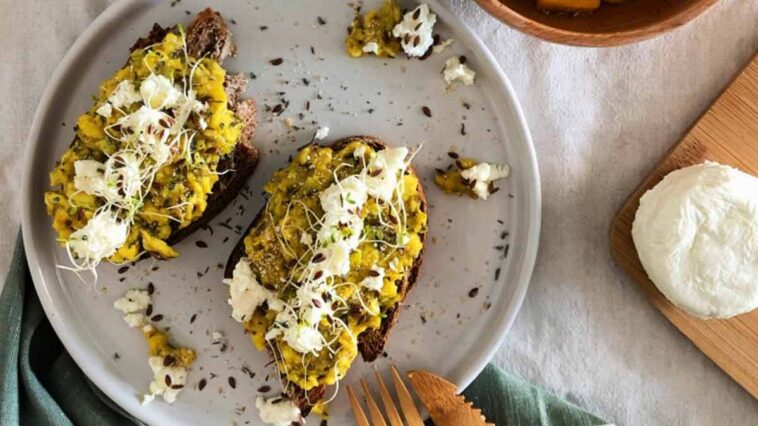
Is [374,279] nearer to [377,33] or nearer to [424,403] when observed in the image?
[424,403]

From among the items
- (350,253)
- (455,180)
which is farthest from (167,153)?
(455,180)

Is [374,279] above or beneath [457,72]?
beneath

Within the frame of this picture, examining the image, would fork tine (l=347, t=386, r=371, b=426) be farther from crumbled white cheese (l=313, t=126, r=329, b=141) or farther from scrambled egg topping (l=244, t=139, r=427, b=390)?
crumbled white cheese (l=313, t=126, r=329, b=141)

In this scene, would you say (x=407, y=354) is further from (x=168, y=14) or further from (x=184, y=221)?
(x=168, y=14)

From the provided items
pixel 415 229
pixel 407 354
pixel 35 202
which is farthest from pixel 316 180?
pixel 35 202

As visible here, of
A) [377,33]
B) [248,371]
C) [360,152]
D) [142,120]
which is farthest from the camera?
[248,371]

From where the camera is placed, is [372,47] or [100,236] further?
[372,47]
